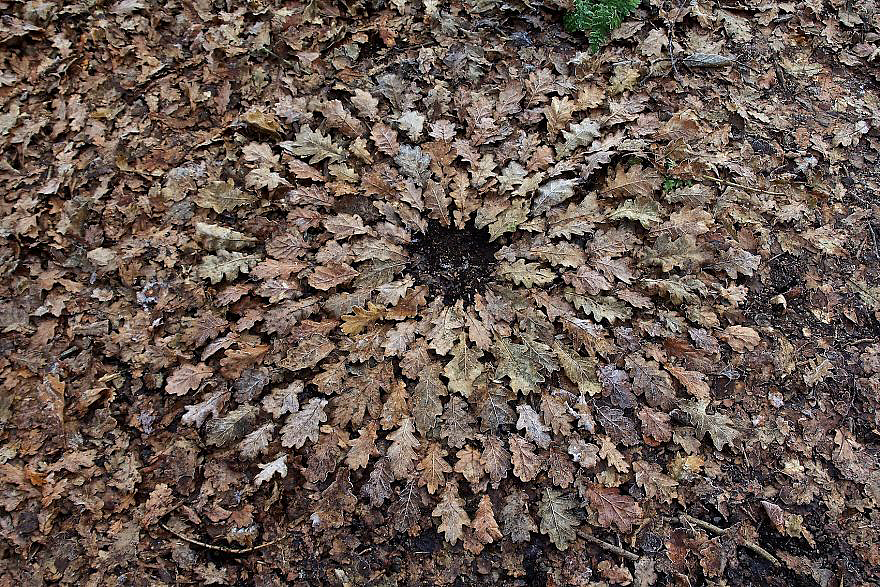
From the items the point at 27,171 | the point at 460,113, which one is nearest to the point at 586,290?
the point at 460,113

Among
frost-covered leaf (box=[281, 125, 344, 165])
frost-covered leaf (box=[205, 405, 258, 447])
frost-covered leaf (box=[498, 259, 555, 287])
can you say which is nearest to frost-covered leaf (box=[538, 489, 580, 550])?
frost-covered leaf (box=[498, 259, 555, 287])

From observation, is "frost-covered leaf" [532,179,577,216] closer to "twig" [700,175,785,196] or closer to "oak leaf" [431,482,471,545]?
"twig" [700,175,785,196]

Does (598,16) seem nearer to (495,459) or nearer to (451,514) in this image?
(495,459)

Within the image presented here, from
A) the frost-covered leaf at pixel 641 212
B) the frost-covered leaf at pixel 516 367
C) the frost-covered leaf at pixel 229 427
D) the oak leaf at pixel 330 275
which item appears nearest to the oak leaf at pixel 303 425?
the frost-covered leaf at pixel 229 427

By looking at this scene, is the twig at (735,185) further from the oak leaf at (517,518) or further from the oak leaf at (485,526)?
the oak leaf at (485,526)

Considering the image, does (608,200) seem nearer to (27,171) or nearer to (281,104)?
(281,104)

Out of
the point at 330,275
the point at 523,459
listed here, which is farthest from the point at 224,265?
the point at 523,459
